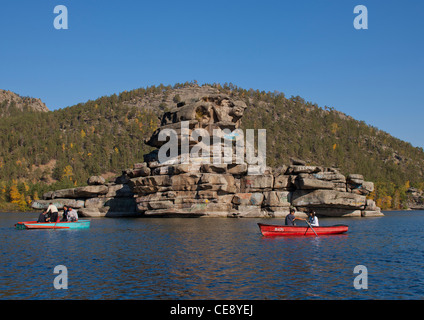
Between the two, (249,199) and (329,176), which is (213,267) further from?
(329,176)

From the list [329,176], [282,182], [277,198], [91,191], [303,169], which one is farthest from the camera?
[91,191]

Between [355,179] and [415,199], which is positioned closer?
[355,179]

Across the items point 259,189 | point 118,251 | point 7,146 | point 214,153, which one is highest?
point 7,146

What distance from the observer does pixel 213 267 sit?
25.3 meters

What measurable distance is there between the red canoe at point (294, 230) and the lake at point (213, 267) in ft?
3.19

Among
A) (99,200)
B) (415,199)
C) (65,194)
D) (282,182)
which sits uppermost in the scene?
(282,182)

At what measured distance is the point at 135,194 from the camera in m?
77.9

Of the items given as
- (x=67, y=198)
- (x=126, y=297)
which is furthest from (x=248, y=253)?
(x=67, y=198)

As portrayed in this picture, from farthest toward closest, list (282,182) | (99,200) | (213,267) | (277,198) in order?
(99,200)
(282,182)
(277,198)
(213,267)

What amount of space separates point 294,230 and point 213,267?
17586 mm

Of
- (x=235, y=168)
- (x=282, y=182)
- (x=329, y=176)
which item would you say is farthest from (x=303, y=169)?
(x=235, y=168)

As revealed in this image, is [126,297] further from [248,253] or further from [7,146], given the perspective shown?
[7,146]

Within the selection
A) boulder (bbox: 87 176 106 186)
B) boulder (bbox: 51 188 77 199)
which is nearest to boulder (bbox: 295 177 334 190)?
boulder (bbox: 87 176 106 186)

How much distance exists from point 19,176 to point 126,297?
16899cm
